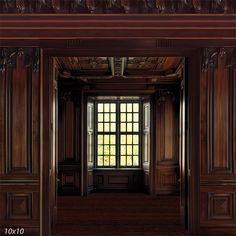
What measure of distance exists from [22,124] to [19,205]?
103cm

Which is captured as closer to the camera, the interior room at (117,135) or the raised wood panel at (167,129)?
the interior room at (117,135)

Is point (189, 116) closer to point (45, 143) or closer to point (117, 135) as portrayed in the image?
point (45, 143)

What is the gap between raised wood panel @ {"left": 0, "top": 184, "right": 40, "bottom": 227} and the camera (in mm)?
5586

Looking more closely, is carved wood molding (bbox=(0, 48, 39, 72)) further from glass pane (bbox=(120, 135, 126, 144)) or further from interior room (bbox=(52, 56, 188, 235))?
glass pane (bbox=(120, 135, 126, 144))

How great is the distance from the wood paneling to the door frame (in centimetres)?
488

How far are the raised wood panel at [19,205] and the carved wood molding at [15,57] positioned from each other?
152cm

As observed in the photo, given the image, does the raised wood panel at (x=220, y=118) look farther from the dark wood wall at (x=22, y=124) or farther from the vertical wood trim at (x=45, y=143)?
the dark wood wall at (x=22, y=124)

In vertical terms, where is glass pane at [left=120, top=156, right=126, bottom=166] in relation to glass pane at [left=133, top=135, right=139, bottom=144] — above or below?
below

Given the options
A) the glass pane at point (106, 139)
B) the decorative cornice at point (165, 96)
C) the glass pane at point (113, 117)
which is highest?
the decorative cornice at point (165, 96)

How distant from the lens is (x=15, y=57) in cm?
566

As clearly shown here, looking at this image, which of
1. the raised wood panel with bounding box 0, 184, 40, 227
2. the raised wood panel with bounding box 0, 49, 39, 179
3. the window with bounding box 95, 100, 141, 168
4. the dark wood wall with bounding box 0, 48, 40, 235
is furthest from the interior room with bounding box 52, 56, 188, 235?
the raised wood panel with bounding box 0, 49, 39, 179

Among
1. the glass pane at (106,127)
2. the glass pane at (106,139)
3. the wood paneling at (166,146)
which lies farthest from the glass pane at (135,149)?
the wood paneling at (166,146)

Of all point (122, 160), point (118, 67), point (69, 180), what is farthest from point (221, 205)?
point (122, 160)

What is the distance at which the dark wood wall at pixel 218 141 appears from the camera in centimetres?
568
